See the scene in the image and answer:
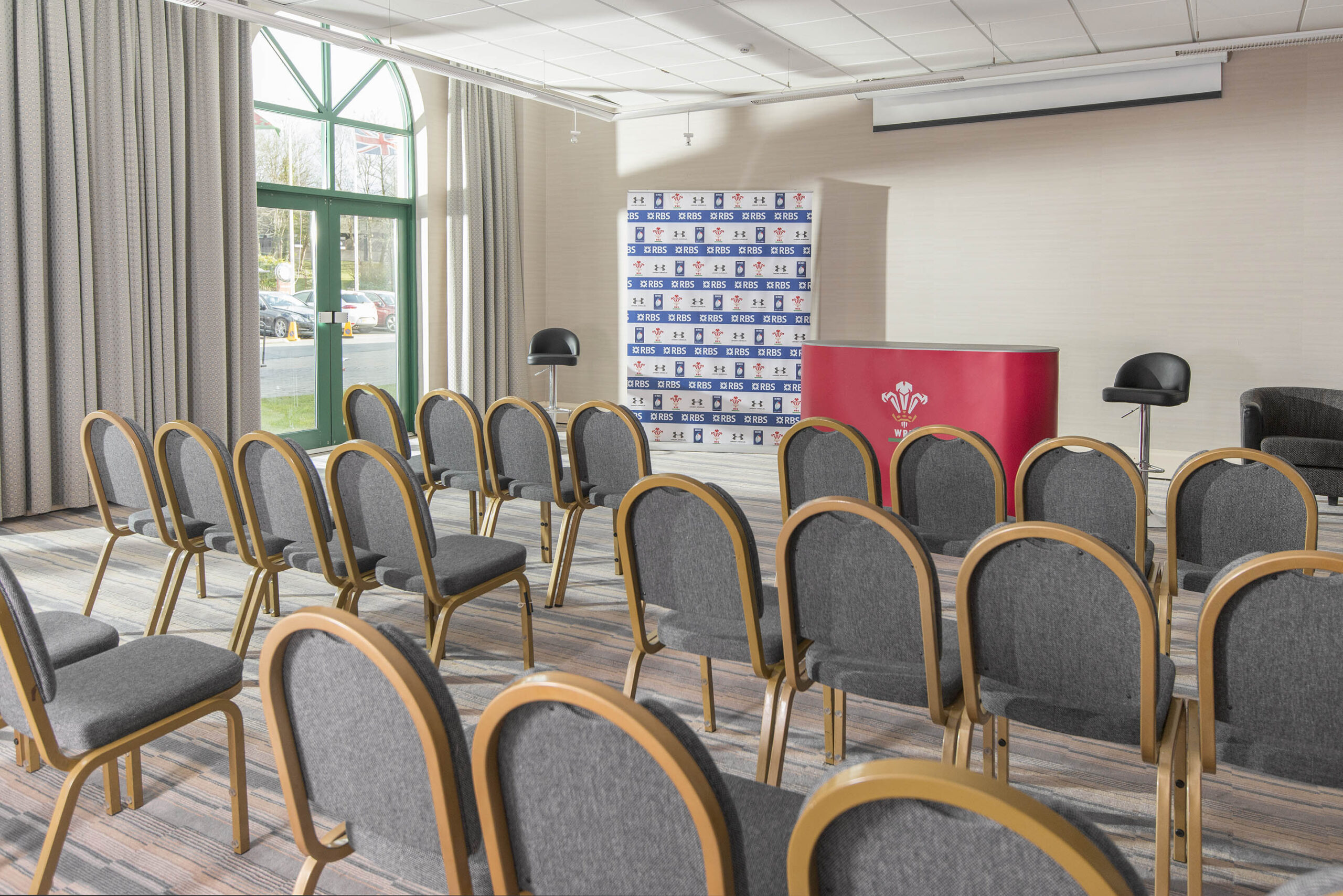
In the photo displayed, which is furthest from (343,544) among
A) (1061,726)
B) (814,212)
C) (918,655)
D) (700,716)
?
(814,212)

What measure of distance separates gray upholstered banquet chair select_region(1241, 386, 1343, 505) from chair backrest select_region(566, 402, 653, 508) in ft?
14.7

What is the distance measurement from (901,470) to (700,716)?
4.45 ft

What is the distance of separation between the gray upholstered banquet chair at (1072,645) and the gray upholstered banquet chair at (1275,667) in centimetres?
10

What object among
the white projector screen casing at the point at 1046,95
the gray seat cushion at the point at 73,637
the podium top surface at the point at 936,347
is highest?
the white projector screen casing at the point at 1046,95

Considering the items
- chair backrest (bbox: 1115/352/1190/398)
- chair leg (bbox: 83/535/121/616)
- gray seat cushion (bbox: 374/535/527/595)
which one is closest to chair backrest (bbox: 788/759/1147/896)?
gray seat cushion (bbox: 374/535/527/595)

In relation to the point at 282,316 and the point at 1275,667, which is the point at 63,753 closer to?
the point at 1275,667

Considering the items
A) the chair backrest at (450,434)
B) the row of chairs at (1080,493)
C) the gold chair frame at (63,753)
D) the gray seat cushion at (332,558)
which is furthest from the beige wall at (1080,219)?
the gold chair frame at (63,753)

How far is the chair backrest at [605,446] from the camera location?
4.31 m

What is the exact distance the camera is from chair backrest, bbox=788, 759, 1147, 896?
0.98 meters

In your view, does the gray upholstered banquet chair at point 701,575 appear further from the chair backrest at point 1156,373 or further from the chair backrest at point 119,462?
the chair backrest at point 1156,373

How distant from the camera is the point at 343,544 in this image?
10.7 feet

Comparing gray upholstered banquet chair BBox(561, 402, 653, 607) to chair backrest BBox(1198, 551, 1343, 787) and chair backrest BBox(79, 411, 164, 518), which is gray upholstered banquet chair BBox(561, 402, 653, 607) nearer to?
chair backrest BBox(79, 411, 164, 518)

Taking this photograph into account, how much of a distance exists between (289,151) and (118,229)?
2240mm

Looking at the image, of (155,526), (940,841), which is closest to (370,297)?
(155,526)
